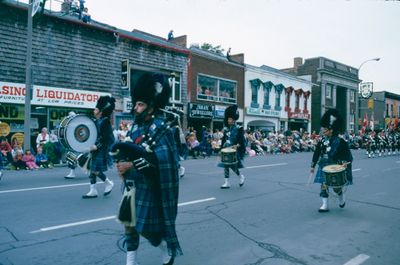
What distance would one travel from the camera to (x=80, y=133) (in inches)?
266

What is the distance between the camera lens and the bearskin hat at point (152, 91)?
346 cm

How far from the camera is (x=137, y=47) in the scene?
20.6 m

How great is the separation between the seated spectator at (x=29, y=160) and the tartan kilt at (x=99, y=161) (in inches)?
272

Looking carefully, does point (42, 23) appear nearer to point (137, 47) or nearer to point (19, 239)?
point (137, 47)

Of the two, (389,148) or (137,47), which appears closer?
(137,47)

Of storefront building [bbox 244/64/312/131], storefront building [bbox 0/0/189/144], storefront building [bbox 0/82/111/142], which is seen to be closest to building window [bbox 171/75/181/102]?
A: storefront building [bbox 0/0/189/144]

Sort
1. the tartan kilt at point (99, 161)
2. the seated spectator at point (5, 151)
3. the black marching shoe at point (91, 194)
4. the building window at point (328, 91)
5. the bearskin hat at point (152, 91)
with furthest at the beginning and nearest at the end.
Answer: the building window at point (328, 91) → the seated spectator at point (5, 151) → the black marching shoe at point (91, 194) → the tartan kilt at point (99, 161) → the bearskin hat at point (152, 91)

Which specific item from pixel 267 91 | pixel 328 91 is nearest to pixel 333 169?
pixel 267 91

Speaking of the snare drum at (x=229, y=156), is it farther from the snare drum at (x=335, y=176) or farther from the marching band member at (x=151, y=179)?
the marching band member at (x=151, y=179)

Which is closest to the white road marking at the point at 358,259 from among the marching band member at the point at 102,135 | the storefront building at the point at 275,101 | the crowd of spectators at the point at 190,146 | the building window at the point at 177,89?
the crowd of spectators at the point at 190,146

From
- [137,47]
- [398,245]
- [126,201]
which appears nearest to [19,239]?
[126,201]

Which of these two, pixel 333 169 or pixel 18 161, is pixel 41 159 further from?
pixel 333 169

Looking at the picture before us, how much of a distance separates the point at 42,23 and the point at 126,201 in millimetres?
15785

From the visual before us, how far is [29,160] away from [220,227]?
9947 millimetres
